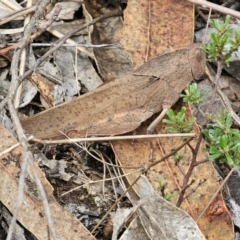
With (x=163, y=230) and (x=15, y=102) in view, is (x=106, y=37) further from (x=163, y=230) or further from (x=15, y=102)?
(x=163, y=230)

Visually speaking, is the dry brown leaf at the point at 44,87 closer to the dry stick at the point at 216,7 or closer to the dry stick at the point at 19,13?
the dry stick at the point at 19,13

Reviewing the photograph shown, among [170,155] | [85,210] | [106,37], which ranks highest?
[106,37]

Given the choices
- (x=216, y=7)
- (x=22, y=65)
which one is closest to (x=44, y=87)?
(x=22, y=65)

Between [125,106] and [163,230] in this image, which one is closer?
[163,230]

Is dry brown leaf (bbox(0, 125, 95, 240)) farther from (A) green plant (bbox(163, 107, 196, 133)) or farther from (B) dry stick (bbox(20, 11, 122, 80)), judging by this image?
(A) green plant (bbox(163, 107, 196, 133))

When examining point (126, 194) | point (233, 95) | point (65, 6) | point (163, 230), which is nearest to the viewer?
point (163, 230)

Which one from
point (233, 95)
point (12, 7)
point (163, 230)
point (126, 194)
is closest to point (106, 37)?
point (12, 7)

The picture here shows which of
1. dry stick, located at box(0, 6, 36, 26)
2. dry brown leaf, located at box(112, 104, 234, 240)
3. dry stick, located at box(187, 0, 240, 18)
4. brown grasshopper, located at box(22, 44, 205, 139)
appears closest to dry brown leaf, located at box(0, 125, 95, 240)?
brown grasshopper, located at box(22, 44, 205, 139)

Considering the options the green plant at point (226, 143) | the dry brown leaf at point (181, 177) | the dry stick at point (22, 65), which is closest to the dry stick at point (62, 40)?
the dry stick at point (22, 65)

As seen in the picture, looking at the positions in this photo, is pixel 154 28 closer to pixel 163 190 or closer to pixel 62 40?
pixel 62 40
